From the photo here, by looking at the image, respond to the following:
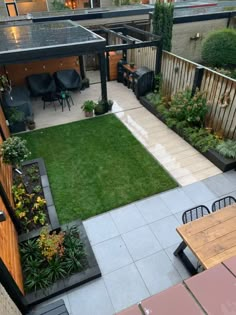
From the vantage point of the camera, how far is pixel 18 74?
33.4 ft

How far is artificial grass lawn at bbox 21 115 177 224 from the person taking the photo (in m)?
5.57

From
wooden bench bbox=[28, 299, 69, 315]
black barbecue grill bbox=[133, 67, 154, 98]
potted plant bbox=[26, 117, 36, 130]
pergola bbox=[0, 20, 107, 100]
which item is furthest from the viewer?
black barbecue grill bbox=[133, 67, 154, 98]

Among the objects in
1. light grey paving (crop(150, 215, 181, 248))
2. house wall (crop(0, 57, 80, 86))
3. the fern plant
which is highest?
house wall (crop(0, 57, 80, 86))

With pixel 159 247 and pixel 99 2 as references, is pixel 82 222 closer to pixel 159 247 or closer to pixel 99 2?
pixel 159 247

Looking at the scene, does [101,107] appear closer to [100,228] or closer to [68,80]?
[68,80]

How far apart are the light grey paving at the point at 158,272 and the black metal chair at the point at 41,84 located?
25.1 feet

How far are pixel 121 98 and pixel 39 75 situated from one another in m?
3.61

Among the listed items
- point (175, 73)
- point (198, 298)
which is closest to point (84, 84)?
point (175, 73)

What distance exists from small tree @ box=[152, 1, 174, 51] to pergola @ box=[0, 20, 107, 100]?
8.56 feet

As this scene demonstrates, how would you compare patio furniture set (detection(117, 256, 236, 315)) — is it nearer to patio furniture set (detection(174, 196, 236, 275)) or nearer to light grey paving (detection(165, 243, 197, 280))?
patio furniture set (detection(174, 196, 236, 275))

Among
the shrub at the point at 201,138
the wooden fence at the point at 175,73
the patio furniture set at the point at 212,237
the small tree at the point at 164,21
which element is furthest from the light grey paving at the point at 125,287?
the small tree at the point at 164,21

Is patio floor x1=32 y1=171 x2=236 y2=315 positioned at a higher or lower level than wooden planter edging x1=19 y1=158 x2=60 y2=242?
lower

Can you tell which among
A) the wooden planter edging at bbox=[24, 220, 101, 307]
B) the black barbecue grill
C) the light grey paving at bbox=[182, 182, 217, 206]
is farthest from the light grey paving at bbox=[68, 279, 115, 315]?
the black barbecue grill

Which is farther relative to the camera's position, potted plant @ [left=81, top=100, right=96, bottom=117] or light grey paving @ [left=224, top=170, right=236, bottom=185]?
potted plant @ [left=81, top=100, right=96, bottom=117]
